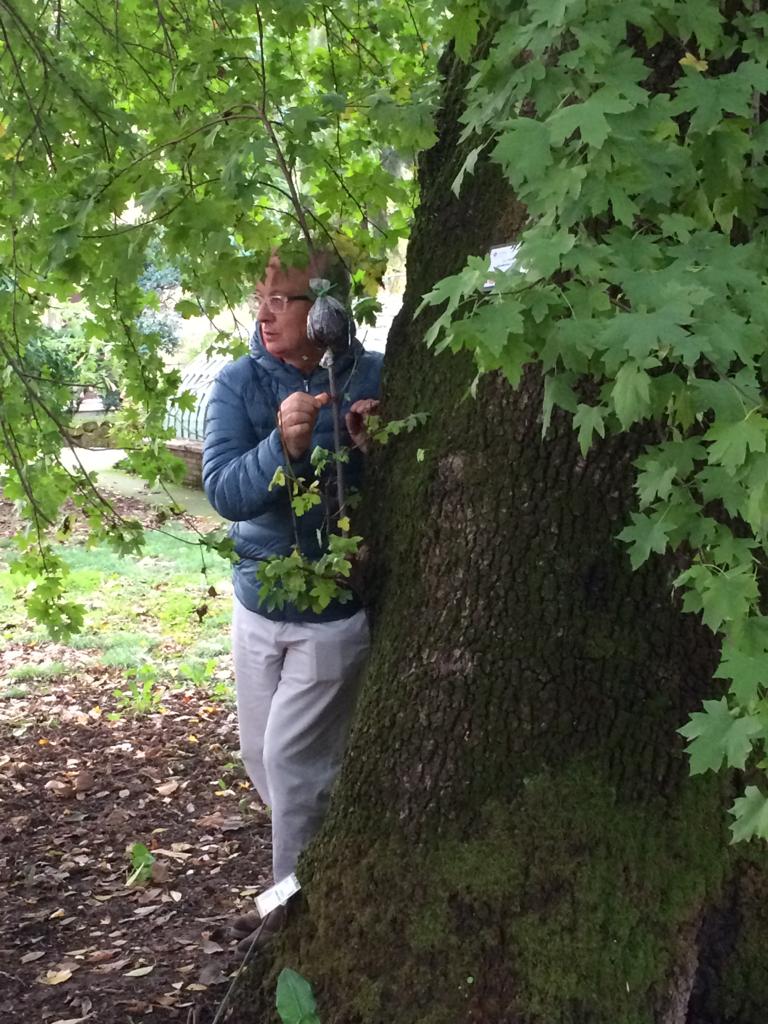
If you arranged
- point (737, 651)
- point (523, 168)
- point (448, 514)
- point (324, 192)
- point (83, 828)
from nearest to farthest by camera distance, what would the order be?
point (523, 168), point (737, 651), point (448, 514), point (324, 192), point (83, 828)

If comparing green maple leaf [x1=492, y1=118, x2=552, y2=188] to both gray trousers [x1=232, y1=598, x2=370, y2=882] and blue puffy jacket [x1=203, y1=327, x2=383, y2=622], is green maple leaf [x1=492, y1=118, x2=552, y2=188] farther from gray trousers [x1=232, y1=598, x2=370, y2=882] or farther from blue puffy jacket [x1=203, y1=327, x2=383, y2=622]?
gray trousers [x1=232, y1=598, x2=370, y2=882]

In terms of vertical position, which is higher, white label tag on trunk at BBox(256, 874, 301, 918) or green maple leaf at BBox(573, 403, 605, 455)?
green maple leaf at BBox(573, 403, 605, 455)

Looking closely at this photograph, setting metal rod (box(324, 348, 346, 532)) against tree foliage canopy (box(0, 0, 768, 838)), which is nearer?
tree foliage canopy (box(0, 0, 768, 838))

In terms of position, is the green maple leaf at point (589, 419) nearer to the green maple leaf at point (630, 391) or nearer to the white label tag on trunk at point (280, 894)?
the green maple leaf at point (630, 391)

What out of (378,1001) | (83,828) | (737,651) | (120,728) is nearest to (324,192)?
(737,651)

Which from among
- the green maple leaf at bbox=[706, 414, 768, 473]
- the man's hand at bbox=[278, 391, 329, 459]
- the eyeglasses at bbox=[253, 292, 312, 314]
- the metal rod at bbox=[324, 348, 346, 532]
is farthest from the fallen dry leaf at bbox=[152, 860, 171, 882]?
the green maple leaf at bbox=[706, 414, 768, 473]

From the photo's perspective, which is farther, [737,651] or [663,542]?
[663,542]

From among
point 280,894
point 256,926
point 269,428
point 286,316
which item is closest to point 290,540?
point 269,428

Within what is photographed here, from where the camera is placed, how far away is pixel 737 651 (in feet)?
5.60

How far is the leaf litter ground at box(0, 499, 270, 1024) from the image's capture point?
9.82 ft

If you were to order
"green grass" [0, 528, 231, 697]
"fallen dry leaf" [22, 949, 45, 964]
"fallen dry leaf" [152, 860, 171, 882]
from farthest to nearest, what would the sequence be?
"green grass" [0, 528, 231, 697], "fallen dry leaf" [152, 860, 171, 882], "fallen dry leaf" [22, 949, 45, 964]

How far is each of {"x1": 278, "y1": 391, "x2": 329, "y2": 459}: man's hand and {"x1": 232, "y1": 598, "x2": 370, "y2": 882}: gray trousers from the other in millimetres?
514

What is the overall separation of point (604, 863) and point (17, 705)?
414cm

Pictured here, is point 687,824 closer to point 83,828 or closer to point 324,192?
point 324,192
